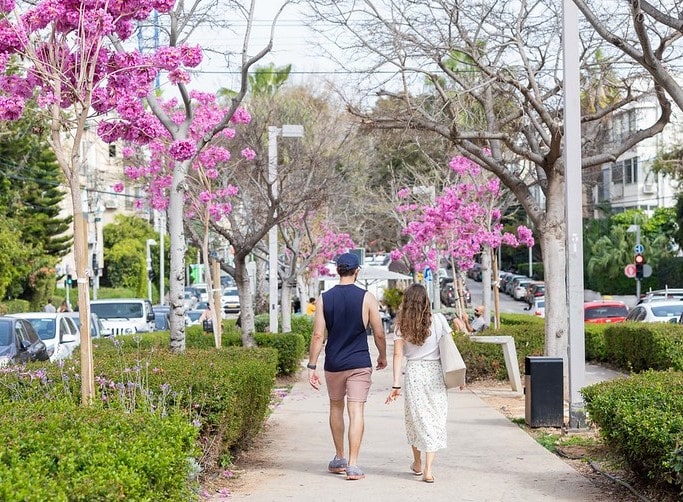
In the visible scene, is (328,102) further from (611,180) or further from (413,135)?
(611,180)

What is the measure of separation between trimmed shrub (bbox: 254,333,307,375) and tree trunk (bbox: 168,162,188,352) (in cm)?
794

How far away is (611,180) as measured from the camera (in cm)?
6384

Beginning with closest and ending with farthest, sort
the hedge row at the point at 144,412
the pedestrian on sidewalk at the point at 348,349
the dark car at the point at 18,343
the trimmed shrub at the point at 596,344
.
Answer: the hedge row at the point at 144,412, the pedestrian on sidewalk at the point at 348,349, the dark car at the point at 18,343, the trimmed shrub at the point at 596,344

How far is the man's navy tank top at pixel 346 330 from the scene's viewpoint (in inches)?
374

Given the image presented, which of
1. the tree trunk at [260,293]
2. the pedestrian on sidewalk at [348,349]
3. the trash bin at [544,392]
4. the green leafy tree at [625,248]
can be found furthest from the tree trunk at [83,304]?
the green leafy tree at [625,248]

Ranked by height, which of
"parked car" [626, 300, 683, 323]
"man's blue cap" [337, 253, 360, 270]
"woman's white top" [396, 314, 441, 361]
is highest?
"man's blue cap" [337, 253, 360, 270]

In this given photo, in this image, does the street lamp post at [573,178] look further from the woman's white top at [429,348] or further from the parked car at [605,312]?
the parked car at [605,312]

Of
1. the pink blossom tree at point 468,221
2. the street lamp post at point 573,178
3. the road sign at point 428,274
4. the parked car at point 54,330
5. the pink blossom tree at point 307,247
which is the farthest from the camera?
the road sign at point 428,274

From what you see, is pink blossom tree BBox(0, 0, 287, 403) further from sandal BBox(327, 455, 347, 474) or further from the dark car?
the dark car

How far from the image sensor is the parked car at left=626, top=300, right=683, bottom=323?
2612 cm

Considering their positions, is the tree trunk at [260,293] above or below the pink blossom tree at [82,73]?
below

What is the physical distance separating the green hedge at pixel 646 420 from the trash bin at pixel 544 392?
8.38ft

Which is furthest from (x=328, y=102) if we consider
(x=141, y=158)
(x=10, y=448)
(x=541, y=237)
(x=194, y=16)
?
(x=10, y=448)

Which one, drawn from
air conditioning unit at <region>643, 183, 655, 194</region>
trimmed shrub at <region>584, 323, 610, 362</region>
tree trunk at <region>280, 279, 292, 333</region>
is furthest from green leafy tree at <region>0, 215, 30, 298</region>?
air conditioning unit at <region>643, 183, 655, 194</region>
